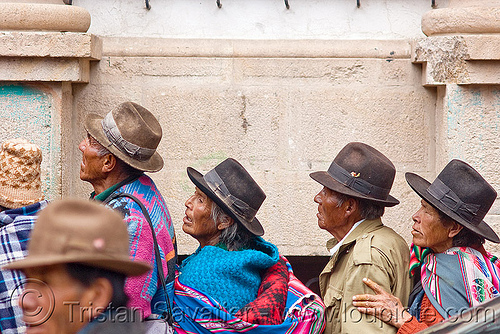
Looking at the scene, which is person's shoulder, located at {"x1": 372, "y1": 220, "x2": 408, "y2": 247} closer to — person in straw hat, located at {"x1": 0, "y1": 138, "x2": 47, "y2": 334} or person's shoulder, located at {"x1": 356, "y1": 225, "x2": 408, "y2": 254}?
person's shoulder, located at {"x1": 356, "y1": 225, "x2": 408, "y2": 254}

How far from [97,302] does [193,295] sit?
1.22 meters

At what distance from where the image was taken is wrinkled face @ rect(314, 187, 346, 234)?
3.53 m

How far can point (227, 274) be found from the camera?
123 inches

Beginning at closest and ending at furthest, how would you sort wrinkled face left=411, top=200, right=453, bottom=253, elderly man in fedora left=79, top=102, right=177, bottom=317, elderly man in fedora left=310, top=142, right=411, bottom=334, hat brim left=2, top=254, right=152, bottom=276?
1. hat brim left=2, top=254, right=152, bottom=276
2. elderly man in fedora left=79, top=102, right=177, bottom=317
3. elderly man in fedora left=310, top=142, right=411, bottom=334
4. wrinkled face left=411, top=200, right=453, bottom=253

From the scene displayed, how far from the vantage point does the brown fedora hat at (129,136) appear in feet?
10.7

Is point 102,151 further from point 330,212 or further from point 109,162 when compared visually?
point 330,212

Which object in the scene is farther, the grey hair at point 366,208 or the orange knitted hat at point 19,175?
the grey hair at point 366,208

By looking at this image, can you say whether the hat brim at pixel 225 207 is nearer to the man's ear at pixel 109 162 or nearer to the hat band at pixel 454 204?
the man's ear at pixel 109 162

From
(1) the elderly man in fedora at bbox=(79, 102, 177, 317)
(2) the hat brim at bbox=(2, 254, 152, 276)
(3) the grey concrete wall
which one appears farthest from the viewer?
(3) the grey concrete wall

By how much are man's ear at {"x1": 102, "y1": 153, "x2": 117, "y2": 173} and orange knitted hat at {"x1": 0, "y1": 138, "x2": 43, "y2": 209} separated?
0.32m

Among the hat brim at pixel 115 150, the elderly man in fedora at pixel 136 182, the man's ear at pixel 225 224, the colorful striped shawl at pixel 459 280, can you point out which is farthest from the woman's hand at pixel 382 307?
the hat brim at pixel 115 150

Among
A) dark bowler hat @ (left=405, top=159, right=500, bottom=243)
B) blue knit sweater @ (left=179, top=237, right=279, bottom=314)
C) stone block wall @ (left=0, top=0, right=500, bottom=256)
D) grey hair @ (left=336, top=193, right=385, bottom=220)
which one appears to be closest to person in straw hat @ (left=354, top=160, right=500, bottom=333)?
dark bowler hat @ (left=405, top=159, right=500, bottom=243)

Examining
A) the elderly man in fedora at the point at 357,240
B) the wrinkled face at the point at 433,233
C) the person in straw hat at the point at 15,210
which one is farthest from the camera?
the wrinkled face at the point at 433,233

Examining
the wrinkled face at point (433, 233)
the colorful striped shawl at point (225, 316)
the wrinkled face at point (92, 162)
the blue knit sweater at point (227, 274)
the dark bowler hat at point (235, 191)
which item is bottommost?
the colorful striped shawl at point (225, 316)
